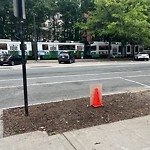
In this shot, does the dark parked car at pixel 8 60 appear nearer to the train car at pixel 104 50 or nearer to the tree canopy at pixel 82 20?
the tree canopy at pixel 82 20

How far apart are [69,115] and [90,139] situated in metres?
1.51

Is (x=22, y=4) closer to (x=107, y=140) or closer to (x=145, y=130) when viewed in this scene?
(x=107, y=140)

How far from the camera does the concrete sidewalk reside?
14.6ft

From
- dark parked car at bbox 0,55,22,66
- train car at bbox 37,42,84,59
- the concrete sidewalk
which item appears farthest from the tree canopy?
the concrete sidewalk

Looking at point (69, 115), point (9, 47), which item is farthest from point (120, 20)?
point (69, 115)

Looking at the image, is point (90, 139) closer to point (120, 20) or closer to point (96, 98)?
point (96, 98)

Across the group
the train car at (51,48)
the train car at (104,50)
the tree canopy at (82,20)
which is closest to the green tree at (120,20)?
the tree canopy at (82,20)

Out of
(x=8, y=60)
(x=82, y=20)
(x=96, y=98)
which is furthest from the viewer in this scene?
(x=82, y=20)

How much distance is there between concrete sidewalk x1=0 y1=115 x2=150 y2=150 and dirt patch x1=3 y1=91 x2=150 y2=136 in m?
0.29

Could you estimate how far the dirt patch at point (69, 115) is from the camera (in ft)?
18.0

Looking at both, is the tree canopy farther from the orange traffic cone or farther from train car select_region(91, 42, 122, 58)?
the orange traffic cone

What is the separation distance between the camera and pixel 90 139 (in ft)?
15.7

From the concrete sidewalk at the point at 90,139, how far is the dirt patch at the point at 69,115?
294 millimetres

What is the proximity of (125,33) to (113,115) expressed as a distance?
31285 millimetres
